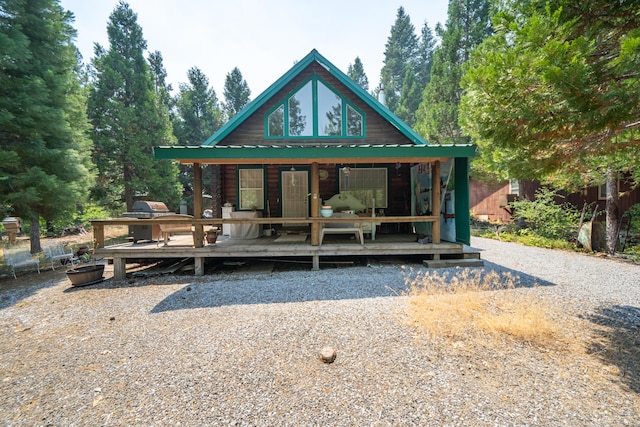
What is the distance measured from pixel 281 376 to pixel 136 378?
1.48 metres

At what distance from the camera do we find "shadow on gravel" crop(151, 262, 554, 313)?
15.5 feet

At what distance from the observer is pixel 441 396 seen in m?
2.34

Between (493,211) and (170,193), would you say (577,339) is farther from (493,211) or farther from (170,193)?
(170,193)

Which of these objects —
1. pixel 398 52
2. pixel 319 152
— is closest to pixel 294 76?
pixel 319 152

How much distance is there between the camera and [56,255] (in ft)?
29.1

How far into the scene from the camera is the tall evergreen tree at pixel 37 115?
8.89m

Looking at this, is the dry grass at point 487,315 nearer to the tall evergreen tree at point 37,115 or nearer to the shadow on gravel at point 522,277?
the shadow on gravel at point 522,277

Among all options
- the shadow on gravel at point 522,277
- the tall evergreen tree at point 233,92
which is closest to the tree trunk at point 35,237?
the shadow on gravel at point 522,277

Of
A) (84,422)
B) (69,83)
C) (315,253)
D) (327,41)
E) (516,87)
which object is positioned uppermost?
(327,41)

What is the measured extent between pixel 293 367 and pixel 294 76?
30.0 ft

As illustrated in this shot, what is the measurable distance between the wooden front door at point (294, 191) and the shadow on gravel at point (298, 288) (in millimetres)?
3816

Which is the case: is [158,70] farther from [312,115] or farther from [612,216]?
[612,216]

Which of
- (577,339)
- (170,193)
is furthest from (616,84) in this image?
(170,193)

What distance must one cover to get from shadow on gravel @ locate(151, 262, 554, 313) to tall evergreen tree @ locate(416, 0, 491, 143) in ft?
38.7
